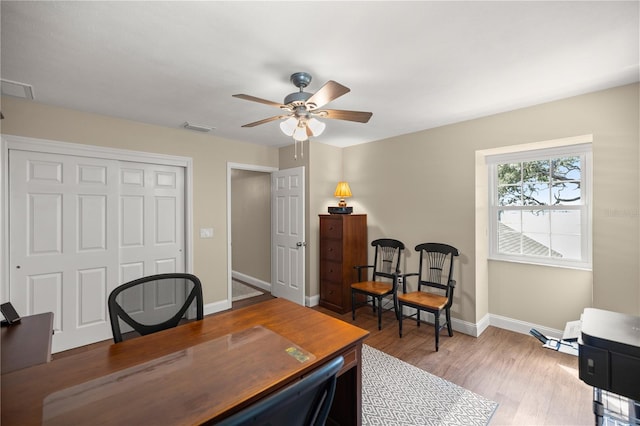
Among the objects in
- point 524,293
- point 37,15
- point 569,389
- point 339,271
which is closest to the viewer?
point 37,15

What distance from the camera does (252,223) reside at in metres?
5.26

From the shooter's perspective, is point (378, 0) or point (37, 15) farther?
point (37, 15)

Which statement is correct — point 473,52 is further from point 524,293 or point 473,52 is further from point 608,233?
point 524,293

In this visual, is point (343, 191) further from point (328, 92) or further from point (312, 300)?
point (328, 92)

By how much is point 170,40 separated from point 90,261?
8.51 ft

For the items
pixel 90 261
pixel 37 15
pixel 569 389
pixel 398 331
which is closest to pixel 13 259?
pixel 90 261

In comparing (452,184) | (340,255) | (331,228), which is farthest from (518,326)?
(331,228)

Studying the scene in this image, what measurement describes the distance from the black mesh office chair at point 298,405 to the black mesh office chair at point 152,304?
1210 millimetres

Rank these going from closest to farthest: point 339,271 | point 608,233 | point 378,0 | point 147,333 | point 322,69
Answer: point 378,0
point 147,333
point 322,69
point 608,233
point 339,271

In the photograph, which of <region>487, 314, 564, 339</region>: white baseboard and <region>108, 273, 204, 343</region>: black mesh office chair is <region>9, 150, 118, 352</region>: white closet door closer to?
<region>108, 273, 204, 343</region>: black mesh office chair

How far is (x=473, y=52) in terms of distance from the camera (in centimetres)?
179

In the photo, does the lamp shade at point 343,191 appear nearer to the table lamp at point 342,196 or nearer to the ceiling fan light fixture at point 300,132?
the table lamp at point 342,196

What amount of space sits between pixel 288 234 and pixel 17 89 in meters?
3.10

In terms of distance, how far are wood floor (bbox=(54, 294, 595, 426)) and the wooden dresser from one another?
0.49m
